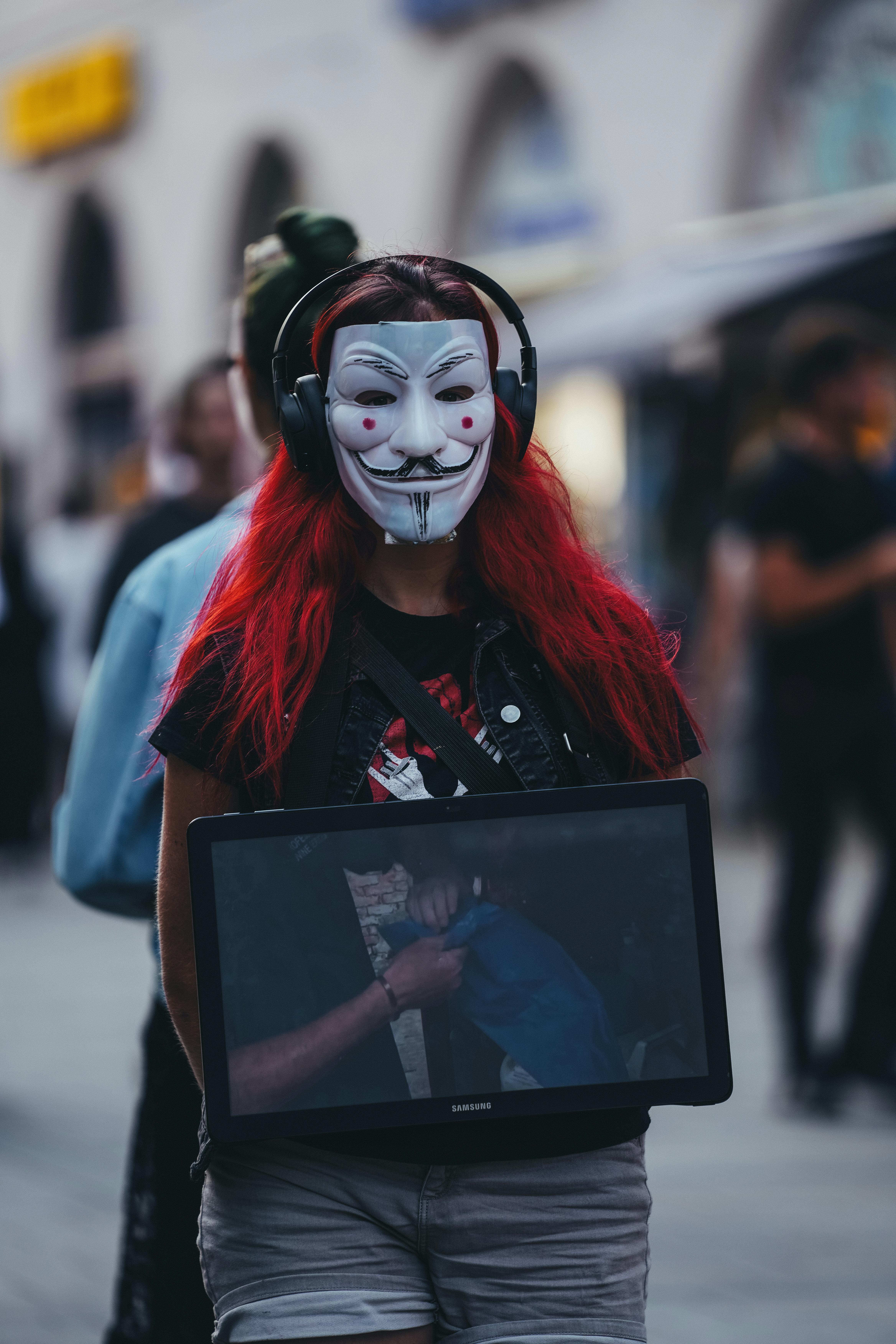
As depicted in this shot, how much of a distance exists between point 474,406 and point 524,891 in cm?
55

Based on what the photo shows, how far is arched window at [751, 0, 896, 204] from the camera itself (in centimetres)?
1265

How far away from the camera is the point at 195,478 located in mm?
4191

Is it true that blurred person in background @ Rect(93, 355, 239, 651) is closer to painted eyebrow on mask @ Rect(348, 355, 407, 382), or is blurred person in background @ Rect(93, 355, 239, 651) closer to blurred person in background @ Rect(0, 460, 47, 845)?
painted eyebrow on mask @ Rect(348, 355, 407, 382)

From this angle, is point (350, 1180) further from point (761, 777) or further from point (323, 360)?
point (761, 777)

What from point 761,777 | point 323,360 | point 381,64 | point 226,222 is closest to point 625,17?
point 381,64

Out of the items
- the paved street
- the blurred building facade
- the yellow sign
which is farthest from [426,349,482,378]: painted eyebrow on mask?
the yellow sign

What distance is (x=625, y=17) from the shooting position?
1390cm

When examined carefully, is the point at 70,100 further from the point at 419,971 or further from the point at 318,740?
the point at 419,971

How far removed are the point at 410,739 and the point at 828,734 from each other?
12.0 ft

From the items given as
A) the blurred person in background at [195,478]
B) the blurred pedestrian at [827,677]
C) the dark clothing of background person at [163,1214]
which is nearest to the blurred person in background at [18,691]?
the blurred pedestrian at [827,677]

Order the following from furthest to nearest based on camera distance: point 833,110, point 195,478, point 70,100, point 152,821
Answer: point 70,100 → point 833,110 → point 195,478 → point 152,821

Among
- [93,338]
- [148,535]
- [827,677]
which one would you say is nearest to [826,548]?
[827,677]

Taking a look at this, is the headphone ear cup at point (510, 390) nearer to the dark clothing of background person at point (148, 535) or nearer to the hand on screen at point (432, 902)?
the hand on screen at point (432, 902)

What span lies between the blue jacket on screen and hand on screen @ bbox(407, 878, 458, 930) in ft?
2.65
